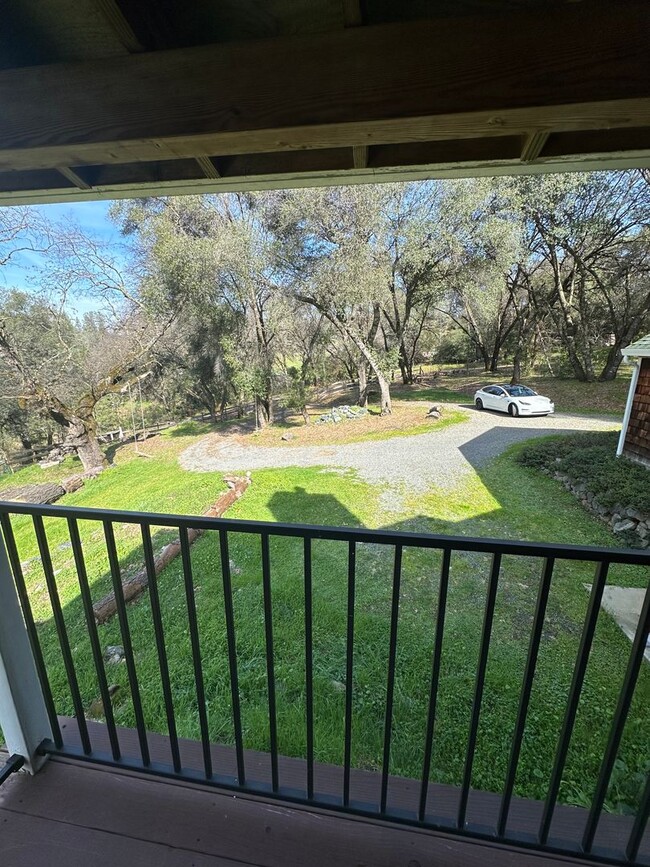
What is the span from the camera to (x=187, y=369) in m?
12.1

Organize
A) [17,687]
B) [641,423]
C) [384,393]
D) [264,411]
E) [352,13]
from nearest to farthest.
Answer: [352,13]
[17,687]
[641,423]
[384,393]
[264,411]

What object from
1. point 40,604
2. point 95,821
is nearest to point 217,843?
point 95,821

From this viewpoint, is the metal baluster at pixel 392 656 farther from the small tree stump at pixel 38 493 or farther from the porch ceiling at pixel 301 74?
the small tree stump at pixel 38 493

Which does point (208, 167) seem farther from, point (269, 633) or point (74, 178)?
point (269, 633)

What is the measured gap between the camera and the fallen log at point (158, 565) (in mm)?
3270

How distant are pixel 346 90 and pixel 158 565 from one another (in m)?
4.26

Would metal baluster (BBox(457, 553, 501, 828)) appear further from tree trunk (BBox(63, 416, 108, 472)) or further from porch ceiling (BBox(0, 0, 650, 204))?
tree trunk (BBox(63, 416, 108, 472))

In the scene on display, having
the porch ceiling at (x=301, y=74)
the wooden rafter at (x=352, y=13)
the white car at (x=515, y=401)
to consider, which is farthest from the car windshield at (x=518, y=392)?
the wooden rafter at (x=352, y=13)

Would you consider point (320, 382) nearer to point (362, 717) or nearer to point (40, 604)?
point (40, 604)

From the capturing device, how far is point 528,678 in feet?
3.00

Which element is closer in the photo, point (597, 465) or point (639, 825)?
point (639, 825)

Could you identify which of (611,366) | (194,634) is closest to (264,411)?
(194,634)

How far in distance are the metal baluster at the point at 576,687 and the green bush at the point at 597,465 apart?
15.1 ft

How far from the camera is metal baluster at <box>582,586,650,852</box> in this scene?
852 mm
